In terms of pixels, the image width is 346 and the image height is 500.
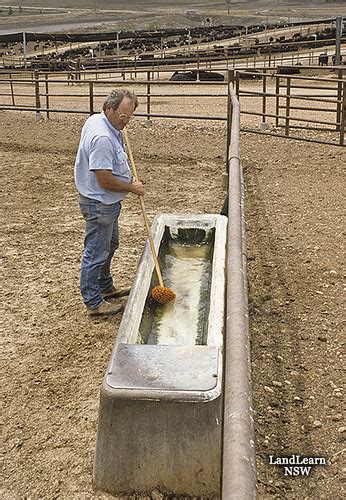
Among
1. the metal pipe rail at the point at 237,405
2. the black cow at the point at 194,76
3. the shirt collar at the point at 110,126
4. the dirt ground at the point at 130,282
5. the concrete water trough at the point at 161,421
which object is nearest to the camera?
the metal pipe rail at the point at 237,405

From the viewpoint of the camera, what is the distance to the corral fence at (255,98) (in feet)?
36.0

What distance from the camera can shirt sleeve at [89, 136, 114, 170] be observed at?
438 cm

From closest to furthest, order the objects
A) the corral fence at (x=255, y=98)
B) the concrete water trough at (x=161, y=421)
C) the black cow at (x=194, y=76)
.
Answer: the concrete water trough at (x=161, y=421)
the corral fence at (x=255, y=98)
the black cow at (x=194, y=76)

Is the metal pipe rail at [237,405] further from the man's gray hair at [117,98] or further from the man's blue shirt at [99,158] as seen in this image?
the man's gray hair at [117,98]

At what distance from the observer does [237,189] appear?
441 cm

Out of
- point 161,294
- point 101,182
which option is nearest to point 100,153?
point 101,182

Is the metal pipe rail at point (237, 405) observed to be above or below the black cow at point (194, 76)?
above

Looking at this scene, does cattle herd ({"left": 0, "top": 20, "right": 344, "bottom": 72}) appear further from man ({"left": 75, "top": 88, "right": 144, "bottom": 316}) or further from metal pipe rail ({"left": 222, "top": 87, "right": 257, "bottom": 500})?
metal pipe rail ({"left": 222, "top": 87, "right": 257, "bottom": 500})

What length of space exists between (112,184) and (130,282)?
50.8 inches

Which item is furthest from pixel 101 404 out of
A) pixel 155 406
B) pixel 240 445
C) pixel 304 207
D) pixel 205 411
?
pixel 304 207

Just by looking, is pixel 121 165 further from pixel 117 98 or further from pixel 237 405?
pixel 237 405

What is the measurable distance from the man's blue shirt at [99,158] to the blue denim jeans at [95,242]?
78 mm

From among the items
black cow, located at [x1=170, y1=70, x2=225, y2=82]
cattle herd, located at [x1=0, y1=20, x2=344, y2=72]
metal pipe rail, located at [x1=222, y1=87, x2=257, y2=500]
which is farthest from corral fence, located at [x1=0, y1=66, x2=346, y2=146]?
cattle herd, located at [x1=0, y1=20, x2=344, y2=72]

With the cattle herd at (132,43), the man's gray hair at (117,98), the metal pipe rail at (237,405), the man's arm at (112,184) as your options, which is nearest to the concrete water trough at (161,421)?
the metal pipe rail at (237,405)
